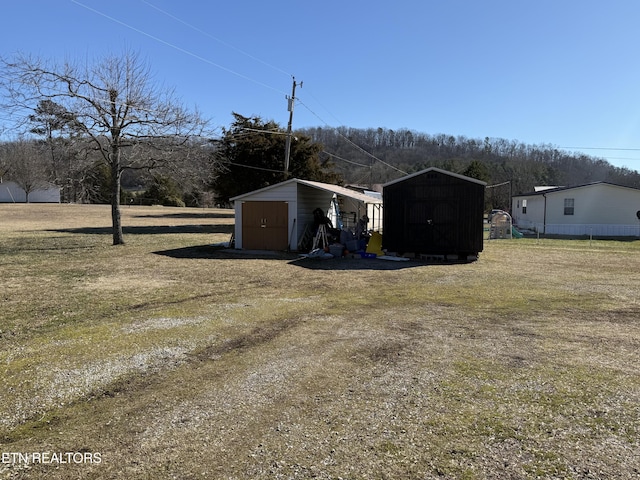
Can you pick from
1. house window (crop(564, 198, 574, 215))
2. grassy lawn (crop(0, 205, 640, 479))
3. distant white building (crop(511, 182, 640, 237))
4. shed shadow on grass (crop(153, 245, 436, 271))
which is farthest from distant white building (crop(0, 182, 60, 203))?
house window (crop(564, 198, 574, 215))

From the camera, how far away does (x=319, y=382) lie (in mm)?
3947

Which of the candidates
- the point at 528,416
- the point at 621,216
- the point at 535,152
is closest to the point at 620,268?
the point at 528,416

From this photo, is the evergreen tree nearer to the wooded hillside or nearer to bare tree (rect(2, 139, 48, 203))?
the wooded hillside

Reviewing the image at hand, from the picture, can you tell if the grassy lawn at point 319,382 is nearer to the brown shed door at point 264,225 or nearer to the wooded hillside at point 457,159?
the brown shed door at point 264,225

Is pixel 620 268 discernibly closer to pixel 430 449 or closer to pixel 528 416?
pixel 528 416

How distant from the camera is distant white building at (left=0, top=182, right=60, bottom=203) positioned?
49125 millimetres

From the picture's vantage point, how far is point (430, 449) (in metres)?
2.81

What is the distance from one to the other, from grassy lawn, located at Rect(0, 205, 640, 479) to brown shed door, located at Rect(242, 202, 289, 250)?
726 cm

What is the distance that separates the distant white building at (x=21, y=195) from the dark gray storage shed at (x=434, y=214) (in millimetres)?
47613

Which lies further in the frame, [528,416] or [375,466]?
[528,416]

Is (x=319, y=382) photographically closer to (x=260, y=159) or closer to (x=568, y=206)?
(x=260, y=159)

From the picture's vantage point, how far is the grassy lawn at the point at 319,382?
2715 mm

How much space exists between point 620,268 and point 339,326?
1023 cm
